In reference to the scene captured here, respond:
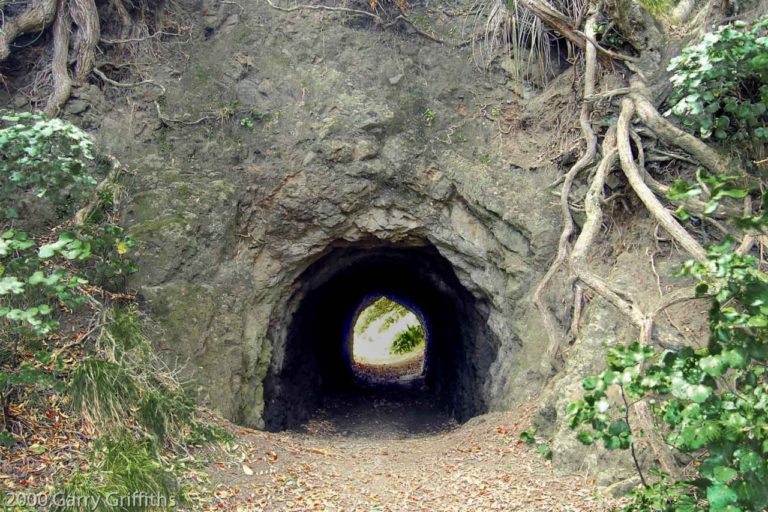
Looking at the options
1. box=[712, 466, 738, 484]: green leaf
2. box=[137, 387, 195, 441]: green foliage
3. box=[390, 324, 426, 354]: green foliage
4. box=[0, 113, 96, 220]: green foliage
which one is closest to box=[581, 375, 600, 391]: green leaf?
box=[712, 466, 738, 484]: green leaf

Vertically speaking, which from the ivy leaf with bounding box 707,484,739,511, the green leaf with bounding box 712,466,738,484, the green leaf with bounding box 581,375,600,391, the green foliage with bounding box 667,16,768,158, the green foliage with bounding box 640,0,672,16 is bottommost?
the ivy leaf with bounding box 707,484,739,511

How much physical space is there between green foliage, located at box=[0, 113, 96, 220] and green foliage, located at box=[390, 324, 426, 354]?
892 inches

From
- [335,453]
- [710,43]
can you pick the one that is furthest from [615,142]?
[335,453]

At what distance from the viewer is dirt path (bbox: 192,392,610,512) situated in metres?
4.79

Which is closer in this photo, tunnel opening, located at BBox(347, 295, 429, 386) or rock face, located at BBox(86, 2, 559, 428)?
rock face, located at BBox(86, 2, 559, 428)

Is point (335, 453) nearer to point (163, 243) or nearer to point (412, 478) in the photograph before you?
point (412, 478)

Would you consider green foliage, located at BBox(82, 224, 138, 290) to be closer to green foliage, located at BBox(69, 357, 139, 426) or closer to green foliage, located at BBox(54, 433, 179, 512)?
green foliage, located at BBox(69, 357, 139, 426)

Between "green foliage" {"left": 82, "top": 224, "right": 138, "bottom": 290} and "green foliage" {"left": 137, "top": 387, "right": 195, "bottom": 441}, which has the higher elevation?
"green foliage" {"left": 82, "top": 224, "right": 138, "bottom": 290}

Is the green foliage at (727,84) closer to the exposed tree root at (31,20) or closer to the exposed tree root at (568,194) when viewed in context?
the exposed tree root at (568,194)

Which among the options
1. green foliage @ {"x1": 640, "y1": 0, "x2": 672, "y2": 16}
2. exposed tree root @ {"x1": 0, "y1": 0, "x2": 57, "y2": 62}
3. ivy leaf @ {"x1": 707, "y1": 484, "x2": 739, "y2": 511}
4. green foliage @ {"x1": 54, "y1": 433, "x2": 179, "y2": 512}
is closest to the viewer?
ivy leaf @ {"x1": 707, "y1": 484, "x2": 739, "y2": 511}

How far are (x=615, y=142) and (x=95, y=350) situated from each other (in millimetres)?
5279

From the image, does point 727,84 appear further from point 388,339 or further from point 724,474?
point 388,339

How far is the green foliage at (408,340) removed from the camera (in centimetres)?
2731

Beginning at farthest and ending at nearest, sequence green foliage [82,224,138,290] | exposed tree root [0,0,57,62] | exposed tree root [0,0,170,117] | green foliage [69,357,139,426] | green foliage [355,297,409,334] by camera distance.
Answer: green foliage [355,297,409,334]
exposed tree root [0,0,170,117]
exposed tree root [0,0,57,62]
green foliage [82,224,138,290]
green foliage [69,357,139,426]
